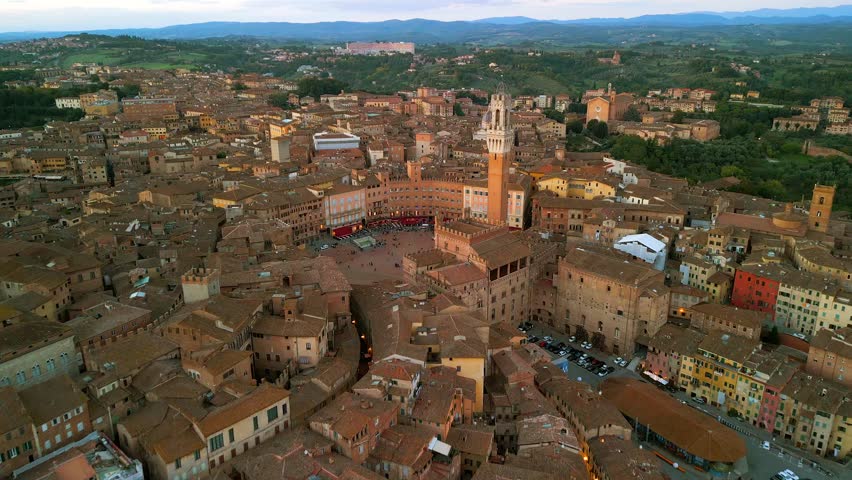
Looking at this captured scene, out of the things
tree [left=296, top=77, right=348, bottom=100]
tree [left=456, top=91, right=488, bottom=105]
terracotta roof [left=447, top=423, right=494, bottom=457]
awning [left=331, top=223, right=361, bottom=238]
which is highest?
tree [left=296, top=77, right=348, bottom=100]

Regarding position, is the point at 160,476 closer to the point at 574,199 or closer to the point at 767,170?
the point at 574,199

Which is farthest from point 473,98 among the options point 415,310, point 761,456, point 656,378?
point 761,456

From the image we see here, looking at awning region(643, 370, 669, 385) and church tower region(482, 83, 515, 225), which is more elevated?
church tower region(482, 83, 515, 225)

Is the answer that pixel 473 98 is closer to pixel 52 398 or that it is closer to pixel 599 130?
pixel 599 130

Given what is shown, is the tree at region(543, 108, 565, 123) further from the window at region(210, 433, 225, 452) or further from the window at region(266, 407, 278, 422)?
the window at region(210, 433, 225, 452)

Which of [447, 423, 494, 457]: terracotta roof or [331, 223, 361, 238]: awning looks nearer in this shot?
[447, 423, 494, 457]: terracotta roof

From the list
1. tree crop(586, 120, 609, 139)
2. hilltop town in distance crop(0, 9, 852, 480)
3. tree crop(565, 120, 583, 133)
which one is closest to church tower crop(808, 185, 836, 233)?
hilltop town in distance crop(0, 9, 852, 480)

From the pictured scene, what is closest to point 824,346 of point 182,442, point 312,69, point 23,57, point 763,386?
point 763,386

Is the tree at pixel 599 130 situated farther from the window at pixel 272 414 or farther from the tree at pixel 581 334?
the window at pixel 272 414
